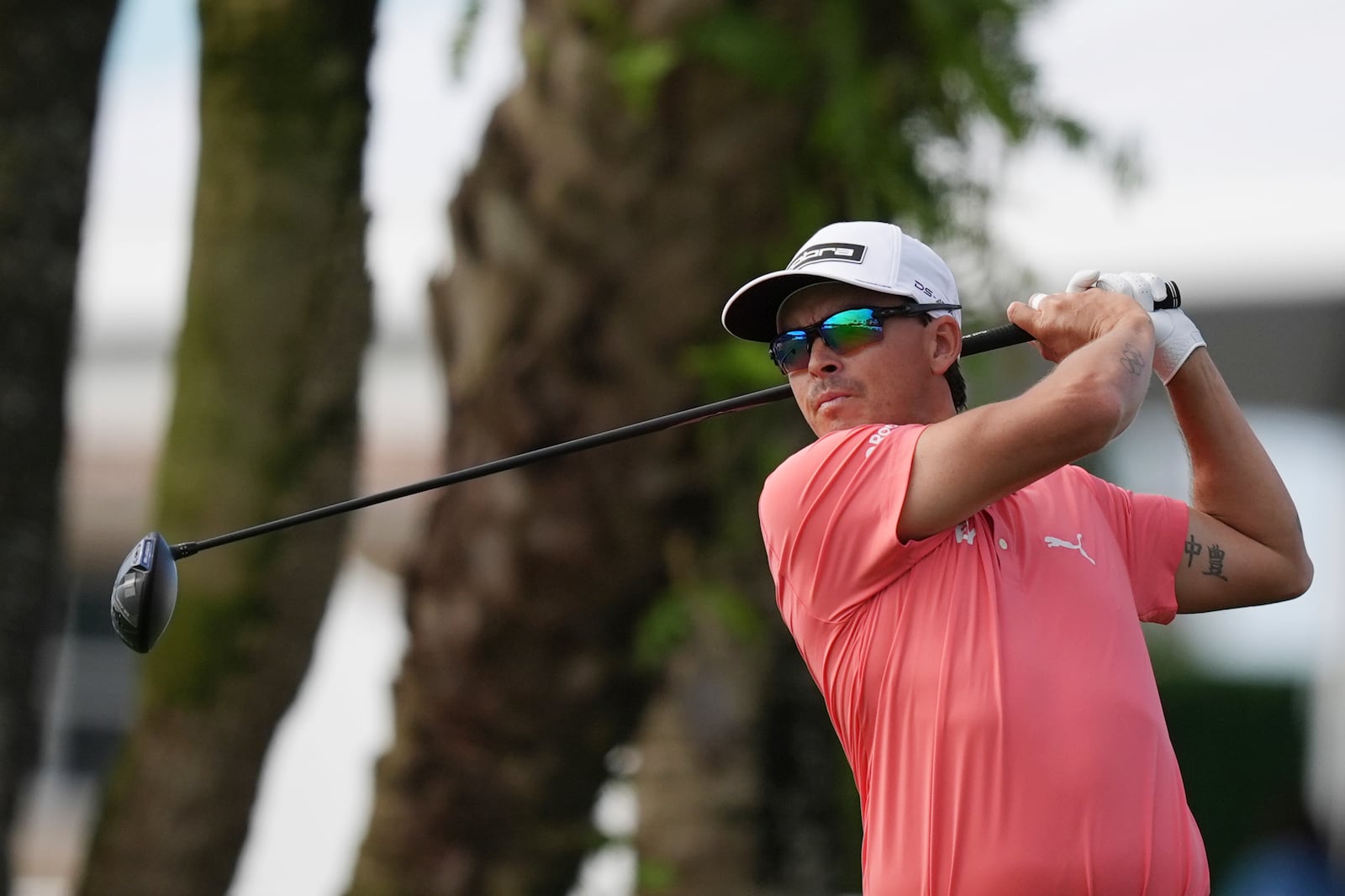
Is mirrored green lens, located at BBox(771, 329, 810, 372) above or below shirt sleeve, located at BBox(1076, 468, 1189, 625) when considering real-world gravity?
above

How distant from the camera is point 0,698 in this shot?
407 centimetres

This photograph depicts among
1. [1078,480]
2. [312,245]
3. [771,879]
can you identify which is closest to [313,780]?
[771,879]

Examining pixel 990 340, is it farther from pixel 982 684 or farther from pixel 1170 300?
pixel 982 684

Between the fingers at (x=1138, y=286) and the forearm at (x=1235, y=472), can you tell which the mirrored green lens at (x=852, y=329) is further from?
the forearm at (x=1235, y=472)

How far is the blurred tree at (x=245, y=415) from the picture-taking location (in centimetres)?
450

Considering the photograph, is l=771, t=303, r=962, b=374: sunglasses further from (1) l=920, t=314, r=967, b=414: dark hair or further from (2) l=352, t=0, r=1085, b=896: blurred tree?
(2) l=352, t=0, r=1085, b=896: blurred tree

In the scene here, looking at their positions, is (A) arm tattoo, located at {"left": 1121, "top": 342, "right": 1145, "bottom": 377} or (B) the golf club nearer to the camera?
(A) arm tattoo, located at {"left": 1121, "top": 342, "right": 1145, "bottom": 377}

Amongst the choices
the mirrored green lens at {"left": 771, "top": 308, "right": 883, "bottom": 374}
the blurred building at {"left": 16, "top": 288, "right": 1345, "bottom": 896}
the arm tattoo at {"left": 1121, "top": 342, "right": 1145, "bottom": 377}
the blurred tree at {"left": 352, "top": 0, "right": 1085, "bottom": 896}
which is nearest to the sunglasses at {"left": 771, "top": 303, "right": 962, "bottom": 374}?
the mirrored green lens at {"left": 771, "top": 308, "right": 883, "bottom": 374}

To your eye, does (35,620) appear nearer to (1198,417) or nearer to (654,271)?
(654,271)

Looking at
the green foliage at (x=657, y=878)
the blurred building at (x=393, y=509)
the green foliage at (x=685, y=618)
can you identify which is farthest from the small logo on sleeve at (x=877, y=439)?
the blurred building at (x=393, y=509)

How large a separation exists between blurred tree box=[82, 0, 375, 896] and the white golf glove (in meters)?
2.33

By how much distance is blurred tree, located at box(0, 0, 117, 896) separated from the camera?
159 inches

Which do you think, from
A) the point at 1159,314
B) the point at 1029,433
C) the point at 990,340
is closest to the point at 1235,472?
the point at 1159,314

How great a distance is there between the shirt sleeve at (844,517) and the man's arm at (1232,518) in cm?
64
